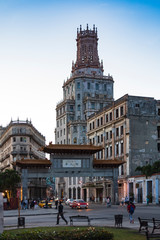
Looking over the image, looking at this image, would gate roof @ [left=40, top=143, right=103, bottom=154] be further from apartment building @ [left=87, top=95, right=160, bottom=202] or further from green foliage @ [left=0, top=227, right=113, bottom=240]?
green foliage @ [left=0, top=227, right=113, bottom=240]

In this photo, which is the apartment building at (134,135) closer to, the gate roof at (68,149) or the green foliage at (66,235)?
the gate roof at (68,149)

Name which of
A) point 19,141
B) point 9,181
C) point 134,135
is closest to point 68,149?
point 9,181

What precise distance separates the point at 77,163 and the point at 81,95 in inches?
2340

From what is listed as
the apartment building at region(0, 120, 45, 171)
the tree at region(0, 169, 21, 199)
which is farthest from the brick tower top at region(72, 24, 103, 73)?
the tree at region(0, 169, 21, 199)

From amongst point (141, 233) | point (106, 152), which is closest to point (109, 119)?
point (106, 152)

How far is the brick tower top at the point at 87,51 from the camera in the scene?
12575 cm

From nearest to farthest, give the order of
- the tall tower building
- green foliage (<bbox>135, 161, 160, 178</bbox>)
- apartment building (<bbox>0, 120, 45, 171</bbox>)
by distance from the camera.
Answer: green foliage (<bbox>135, 161, 160, 178</bbox>) → apartment building (<bbox>0, 120, 45, 171</bbox>) → the tall tower building

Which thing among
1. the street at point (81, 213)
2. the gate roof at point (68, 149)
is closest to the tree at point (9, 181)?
the gate roof at point (68, 149)

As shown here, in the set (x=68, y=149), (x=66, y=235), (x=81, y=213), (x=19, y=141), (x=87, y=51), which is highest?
(x=87, y=51)

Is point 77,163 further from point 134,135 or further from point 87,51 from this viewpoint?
point 87,51

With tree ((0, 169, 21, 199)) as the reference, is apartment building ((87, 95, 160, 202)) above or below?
above

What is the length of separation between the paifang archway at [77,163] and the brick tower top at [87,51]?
6613 cm

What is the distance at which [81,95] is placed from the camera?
119812mm

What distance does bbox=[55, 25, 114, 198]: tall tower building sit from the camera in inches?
4616
